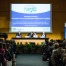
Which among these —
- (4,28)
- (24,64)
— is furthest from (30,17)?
(24,64)

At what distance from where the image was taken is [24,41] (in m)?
17.5

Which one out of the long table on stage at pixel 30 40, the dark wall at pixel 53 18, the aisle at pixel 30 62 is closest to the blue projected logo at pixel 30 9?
the dark wall at pixel 53 18

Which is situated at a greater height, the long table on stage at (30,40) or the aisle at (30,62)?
the long table on stage at (30,40)

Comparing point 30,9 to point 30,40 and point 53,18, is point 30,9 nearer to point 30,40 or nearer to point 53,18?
point 53,18

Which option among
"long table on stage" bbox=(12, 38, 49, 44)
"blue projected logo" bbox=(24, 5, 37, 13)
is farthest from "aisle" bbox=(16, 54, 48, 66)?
"blue projected logo" bbox=(24, 5, 37, 13)

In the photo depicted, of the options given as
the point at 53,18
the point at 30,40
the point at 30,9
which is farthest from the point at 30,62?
the point at 53,18

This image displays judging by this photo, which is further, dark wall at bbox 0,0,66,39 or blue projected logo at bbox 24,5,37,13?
dark wall at bbox 0,0,66,39

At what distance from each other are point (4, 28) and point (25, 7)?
6.49 feet

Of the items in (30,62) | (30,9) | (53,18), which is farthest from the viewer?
(53,18)

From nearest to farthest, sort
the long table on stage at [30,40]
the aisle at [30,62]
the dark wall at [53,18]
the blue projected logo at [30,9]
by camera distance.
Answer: the aisle at [30,62] < the long table on stage at [30,40] < the blue projected logo at [30,9] < the dark wall at [53,18]

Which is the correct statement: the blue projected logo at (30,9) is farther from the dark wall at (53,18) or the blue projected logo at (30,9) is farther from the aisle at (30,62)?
the aisle at (30,62)

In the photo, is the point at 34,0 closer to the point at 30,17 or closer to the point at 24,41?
the point at 30,17

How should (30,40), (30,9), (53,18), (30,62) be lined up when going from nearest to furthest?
(30,62) < (30,40) < (30,9) < (53,18)

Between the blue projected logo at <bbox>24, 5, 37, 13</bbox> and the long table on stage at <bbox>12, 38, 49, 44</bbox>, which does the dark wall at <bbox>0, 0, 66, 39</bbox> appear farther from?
the long table on stage at <bbox>12, 38, 49, 44</bbox>
